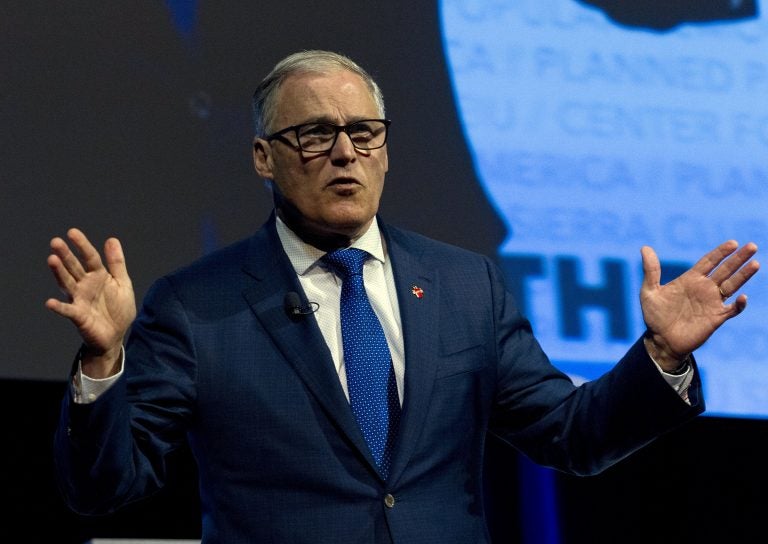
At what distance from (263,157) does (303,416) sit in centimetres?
63

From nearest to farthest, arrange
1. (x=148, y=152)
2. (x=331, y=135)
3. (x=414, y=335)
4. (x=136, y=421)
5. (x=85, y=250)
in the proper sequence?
(x=85, y=250)
(x=136, y=421)
(x=414, y=335)
(x=331, y=135)
(x=148, y=152)

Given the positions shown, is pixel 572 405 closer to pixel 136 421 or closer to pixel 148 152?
Result: pixel 136 421

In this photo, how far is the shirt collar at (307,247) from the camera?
7.24ft

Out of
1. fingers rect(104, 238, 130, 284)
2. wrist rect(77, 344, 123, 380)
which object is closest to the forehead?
fingers rect(104, 238, 130, 284)

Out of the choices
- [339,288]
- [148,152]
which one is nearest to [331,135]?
[339,288]

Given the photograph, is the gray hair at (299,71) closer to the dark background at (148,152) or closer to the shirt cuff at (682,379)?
the shirt cuff at (682,379)

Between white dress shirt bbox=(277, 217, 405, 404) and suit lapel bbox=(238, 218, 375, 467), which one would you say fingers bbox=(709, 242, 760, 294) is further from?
suit lapel bbox=(238, 218, 375, 467)

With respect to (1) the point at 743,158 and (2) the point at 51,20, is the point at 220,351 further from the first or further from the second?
(1) the point at 743,158

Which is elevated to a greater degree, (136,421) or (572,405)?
(136,421)

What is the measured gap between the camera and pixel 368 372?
6.73 feet

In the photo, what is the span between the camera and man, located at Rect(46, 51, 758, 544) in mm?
1926

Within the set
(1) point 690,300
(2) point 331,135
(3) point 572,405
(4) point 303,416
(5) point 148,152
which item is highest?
(2) point 331,135

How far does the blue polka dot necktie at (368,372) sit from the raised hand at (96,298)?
0.45m

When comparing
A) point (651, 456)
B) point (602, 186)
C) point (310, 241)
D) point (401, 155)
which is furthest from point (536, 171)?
point (310, 241)
